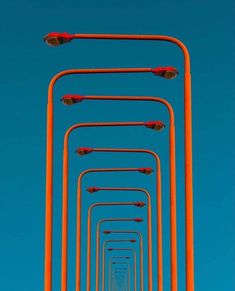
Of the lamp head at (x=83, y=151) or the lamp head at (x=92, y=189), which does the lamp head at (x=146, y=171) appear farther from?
the lamp head at (x=92, y=189)

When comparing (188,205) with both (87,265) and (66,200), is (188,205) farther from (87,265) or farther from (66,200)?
(87,265)

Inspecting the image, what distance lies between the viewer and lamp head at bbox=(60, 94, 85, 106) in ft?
76.1

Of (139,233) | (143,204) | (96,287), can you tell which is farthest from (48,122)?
(139,233)

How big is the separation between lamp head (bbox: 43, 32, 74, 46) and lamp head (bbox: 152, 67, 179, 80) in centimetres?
237


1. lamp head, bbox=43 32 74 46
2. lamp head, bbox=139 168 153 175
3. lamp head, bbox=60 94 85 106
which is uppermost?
lamp head, bbox=139 168 153 175

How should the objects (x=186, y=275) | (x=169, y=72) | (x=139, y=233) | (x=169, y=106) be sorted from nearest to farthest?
(x=186, y=275), (x=169, y=72), (x=169, y=106), (x=139, y=233)

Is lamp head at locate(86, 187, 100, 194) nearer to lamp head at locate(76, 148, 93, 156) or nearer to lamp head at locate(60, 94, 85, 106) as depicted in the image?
lamp head at locate(76, 148, 93, 156)

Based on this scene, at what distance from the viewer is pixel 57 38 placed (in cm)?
1991

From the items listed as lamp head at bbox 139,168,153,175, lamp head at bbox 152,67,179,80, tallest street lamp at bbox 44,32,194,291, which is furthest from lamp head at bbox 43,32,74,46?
lamp head at bbox 139,168,153,175

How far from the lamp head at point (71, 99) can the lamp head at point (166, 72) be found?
2.93 m

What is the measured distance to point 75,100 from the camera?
76.5 ft

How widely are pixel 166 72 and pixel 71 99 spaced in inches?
135

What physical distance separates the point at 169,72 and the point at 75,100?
348 cm

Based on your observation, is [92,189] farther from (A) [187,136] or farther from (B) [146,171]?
(A) [187,136]
